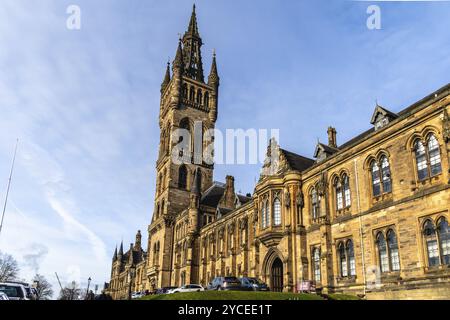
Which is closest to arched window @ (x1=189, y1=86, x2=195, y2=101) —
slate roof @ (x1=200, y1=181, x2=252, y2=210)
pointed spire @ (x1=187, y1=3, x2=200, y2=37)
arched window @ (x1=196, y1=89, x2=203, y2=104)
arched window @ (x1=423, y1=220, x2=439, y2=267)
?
arched window @ (x1=196, y1=89, x2=203, y2=104)

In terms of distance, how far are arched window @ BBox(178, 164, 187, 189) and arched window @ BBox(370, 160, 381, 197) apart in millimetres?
45465

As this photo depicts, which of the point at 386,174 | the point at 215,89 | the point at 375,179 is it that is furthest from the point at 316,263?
the point at 215,89

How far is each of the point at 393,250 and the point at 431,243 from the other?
2.89 meters

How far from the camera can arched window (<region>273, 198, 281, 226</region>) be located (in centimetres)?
3376

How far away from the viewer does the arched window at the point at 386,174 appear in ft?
81.8

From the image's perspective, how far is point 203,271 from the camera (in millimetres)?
52656

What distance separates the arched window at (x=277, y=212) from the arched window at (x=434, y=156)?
14573 mm

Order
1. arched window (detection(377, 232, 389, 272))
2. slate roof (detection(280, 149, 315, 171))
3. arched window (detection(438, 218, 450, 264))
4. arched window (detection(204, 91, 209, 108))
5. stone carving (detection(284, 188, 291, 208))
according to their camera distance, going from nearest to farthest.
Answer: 1. arched window (detection(438, 218, 450, 264))
2. arched window (detection(377, 232, 389, 272))
3. stone carving (detection(284, 188, 291, 208))
4. slate roof (detection(280, 149, 315, 171))
5. arched window (detection(204, 91, 209, 108))

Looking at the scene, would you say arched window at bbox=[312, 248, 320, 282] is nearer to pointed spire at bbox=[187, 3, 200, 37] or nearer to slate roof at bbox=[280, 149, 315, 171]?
slate roof at bbox=[280, 149, 315, 171]

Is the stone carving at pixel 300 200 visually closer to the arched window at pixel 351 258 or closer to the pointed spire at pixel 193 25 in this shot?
the arched window at pixel 351 258

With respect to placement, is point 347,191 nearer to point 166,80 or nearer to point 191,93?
point 191,93
